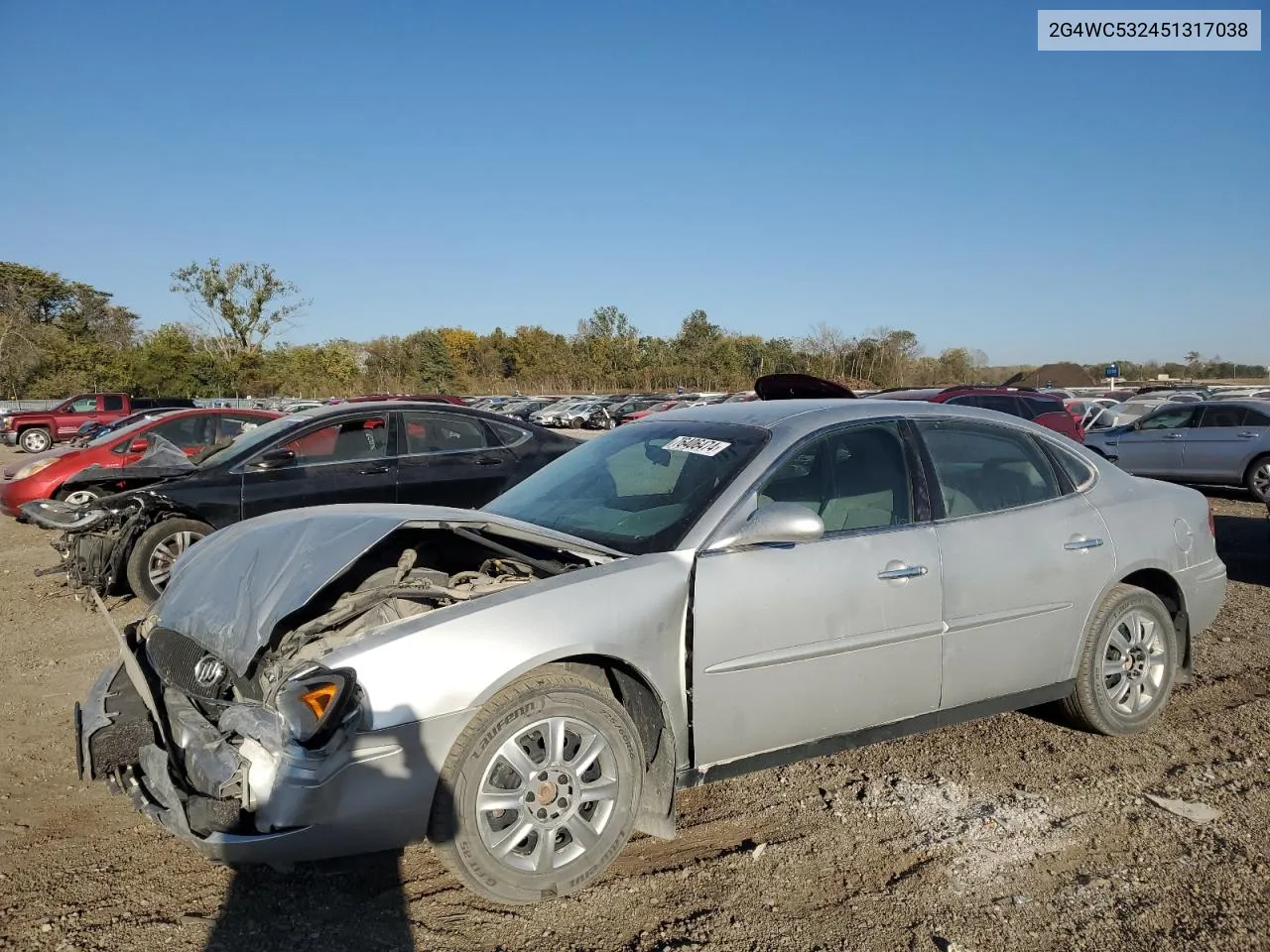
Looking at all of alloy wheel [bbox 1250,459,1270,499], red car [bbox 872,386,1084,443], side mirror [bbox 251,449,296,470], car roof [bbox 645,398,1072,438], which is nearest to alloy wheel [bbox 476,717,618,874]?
car roof [bbox 645,398,1072,438]

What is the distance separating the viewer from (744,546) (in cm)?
327

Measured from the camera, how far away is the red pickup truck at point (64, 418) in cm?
2744

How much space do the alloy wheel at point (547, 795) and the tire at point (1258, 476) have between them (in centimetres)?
1317

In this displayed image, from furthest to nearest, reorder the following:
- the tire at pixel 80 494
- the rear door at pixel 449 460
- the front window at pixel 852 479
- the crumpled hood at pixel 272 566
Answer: the rear door at pixel 449 460
the tire at pixel 80 494
the front window at pixel 852 479
the crumpled hood at pixel 272 566

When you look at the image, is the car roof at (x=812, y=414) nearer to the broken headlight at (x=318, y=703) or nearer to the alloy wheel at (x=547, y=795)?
the alloy wheel at (x=547, y=795)

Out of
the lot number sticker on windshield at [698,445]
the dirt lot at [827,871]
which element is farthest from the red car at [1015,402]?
the lot number sticker on windshield at [698,445]

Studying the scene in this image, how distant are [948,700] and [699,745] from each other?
1.18 meters

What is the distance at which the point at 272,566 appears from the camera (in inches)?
128

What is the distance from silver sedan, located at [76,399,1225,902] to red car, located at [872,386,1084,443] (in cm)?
751

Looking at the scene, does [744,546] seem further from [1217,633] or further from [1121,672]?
[1217,633]

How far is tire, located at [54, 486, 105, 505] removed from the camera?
7355 mm

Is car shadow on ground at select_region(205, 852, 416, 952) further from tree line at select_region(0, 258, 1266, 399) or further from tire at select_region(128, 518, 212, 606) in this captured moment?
tree line at select_region(0, 258, 1266, 399)

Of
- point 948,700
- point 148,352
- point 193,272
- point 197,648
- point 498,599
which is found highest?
point 193,272

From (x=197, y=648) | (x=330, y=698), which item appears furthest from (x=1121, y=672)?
(x=197, y=648)
